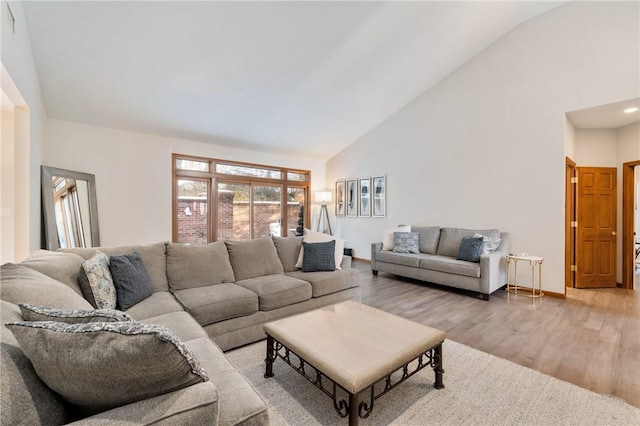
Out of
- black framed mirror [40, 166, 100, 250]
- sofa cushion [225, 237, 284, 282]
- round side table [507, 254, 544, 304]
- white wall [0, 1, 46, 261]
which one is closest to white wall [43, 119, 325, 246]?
black framed mirror [40, 166, 100, 250]

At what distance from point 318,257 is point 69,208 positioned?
3274 mm

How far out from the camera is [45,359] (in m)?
0.79

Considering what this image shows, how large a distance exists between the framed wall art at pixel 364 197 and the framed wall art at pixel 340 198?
50cm

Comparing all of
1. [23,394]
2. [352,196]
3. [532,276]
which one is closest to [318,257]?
[23,394]

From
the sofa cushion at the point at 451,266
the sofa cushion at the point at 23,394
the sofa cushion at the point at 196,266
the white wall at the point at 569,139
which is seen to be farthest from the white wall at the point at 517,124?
the sofa cushion at the point at 23,394

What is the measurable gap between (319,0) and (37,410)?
3785 millimetres

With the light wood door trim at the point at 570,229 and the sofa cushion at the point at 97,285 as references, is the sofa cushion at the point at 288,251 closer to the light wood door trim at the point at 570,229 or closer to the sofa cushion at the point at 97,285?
the sofa cushion at the point at 97,285

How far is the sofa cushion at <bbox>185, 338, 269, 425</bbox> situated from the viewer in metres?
1.03

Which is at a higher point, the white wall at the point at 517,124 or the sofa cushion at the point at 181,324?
the white wall at the point at 517,124

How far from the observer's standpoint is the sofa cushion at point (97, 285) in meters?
1.92

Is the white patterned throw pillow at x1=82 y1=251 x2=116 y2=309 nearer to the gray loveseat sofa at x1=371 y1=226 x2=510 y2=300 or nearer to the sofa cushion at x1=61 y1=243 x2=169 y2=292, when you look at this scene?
the sofa cushion at x1=61 y1=243 x2=169 y2=292

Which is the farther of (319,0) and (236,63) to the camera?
→ (236,63)

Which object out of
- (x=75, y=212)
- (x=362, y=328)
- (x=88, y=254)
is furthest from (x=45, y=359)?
(x=75, y=212)

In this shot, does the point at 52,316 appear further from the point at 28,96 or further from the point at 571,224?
the point at 571,224
